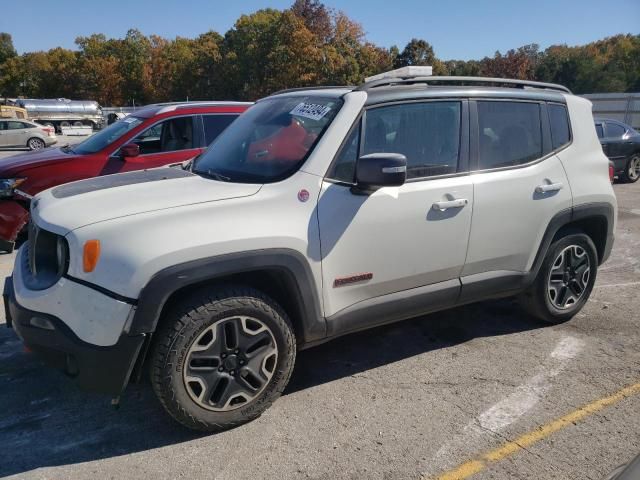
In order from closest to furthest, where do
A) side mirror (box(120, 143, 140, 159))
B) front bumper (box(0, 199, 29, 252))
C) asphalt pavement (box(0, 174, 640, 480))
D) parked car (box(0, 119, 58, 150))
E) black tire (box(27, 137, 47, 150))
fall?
asphalt pavement (box(0, 174, 640, 480)) < front bumper (box(0, 199, 29, 252)) < side mirror (box(120, 143, 140, 159)) < parked car (box(0, 119, 58, 150)) < black tire (box(27, 137, 47, 150))

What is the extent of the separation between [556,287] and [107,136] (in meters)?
5.68

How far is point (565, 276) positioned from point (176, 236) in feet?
10.5

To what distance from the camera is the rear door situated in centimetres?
369

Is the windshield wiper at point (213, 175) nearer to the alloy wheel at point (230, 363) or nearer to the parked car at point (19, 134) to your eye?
the alloy wheel at point (230, 363)

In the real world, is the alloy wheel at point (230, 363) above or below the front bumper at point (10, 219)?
below

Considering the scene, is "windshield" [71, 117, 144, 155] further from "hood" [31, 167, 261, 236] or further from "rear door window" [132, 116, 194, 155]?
"hood" [31, 167, 261, 236]

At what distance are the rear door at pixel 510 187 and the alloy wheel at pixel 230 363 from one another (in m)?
1.53

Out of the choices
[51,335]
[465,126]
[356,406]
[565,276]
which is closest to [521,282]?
[565,276]

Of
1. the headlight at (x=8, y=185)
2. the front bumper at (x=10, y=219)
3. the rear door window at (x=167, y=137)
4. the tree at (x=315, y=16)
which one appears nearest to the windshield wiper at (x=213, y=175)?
the rear door window at (x=167, y=137)

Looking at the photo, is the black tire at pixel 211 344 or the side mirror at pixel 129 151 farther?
the side mirror at pixel 129 151

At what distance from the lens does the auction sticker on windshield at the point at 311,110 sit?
3.33 m

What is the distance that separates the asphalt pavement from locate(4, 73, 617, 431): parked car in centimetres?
29

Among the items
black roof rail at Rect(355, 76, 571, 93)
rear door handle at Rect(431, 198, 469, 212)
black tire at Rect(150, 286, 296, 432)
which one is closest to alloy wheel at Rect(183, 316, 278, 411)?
black tire at Rect(150, 286, 296, 432)

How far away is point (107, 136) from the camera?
701 centimetres
